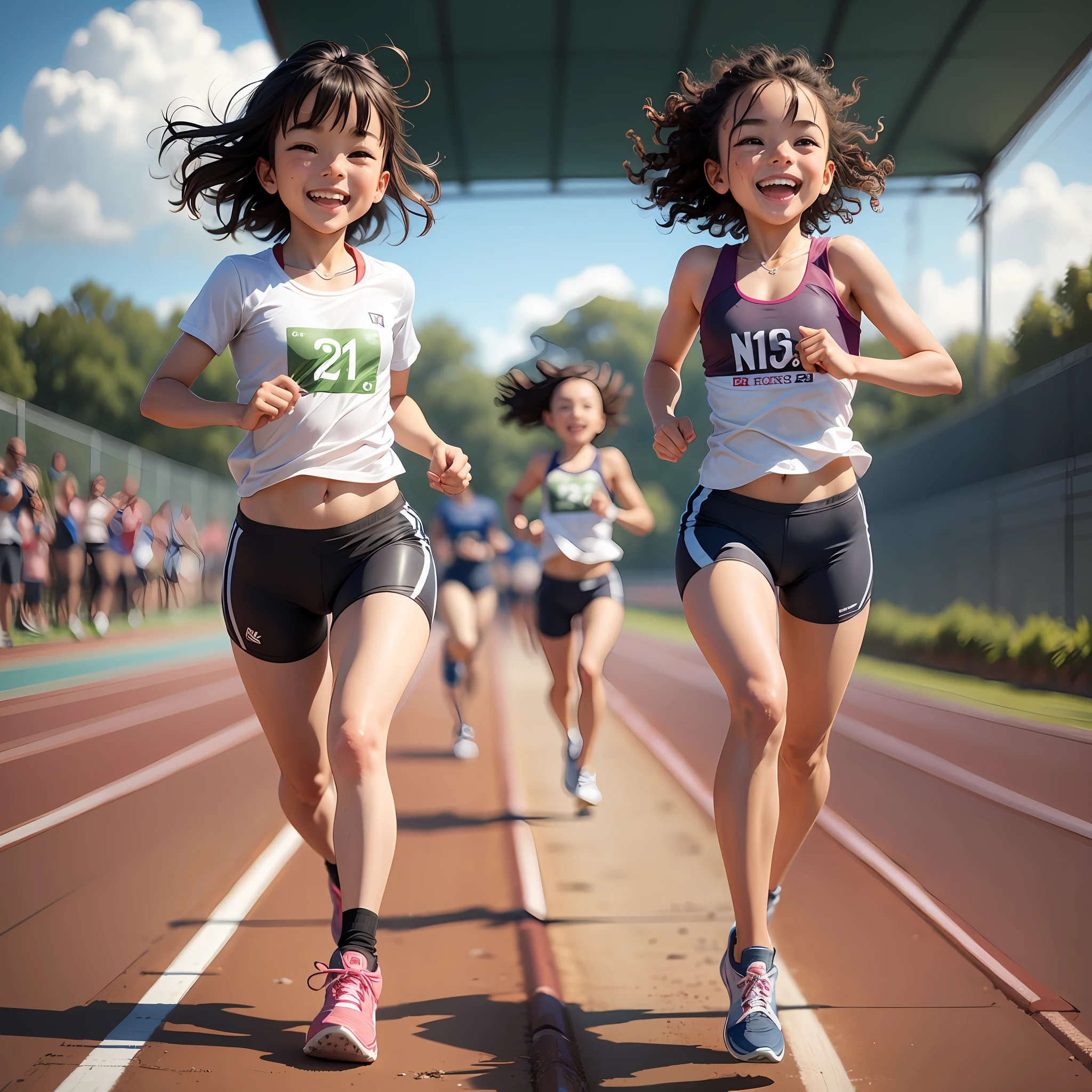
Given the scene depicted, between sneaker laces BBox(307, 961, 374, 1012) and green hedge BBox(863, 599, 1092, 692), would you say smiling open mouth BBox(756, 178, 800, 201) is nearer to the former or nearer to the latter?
sneaker laces BBox(307, 961, 374, 1012)

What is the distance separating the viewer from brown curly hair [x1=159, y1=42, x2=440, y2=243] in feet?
9.58

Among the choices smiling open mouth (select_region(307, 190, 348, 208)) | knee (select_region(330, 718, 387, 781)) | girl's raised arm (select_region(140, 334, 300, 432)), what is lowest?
knee (select_region(330, 718, 387, 781))

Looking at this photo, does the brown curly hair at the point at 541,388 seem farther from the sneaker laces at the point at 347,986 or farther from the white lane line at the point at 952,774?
the sneaker laces at the point at 347,986

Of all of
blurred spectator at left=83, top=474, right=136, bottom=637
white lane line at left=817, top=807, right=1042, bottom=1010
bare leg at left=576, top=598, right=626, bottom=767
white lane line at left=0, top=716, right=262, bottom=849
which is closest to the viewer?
white lane line at left=817, top=807, right=1042, bottom=1010

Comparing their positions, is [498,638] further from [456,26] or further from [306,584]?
[306,584]

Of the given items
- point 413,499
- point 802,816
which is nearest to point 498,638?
point 413,499

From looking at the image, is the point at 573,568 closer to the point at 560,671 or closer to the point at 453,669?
the point at 560,671

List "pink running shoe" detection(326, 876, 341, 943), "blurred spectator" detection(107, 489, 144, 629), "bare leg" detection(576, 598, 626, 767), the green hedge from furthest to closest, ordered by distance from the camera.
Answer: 1. "blurred spectator" detection(107, 489, 144, 629)
2. the green hedge
3. "bare leg" detection(576, 598, 626, 767)
4. "pink running shoe" detection(326, 876, 341, 943)

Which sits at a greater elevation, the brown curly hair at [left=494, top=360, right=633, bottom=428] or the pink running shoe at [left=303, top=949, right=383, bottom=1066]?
the brown curly hair at [left=494, top=360, right=633, bottom=428]

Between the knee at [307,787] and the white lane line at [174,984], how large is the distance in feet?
2.23

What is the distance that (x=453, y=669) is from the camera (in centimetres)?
845

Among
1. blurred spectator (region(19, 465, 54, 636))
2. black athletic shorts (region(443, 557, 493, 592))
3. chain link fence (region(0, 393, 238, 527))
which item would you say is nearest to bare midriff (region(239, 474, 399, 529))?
chain link fence (region(0, 393, 238, 527))

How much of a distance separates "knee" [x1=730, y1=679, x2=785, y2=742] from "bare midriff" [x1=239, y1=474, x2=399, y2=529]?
1.15 m

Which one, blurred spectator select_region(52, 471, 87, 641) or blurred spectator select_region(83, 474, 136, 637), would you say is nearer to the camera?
blurred spectator select_region(52, 471, 87, 641)
